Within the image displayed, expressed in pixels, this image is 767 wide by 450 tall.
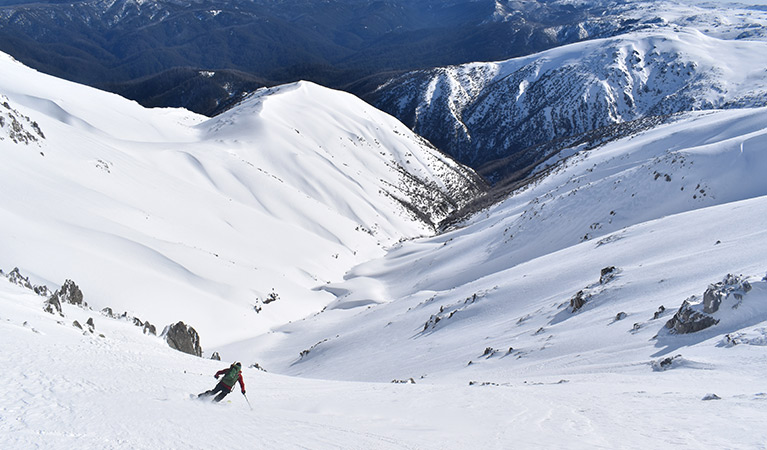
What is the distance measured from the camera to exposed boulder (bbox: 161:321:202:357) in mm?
18078

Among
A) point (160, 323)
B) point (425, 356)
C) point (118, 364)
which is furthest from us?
point (160, 323)

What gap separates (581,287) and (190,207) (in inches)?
1195

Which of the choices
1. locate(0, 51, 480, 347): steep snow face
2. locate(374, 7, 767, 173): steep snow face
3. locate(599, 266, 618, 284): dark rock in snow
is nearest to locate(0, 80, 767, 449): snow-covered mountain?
locate(0, 51, 480, 347): steep snow face

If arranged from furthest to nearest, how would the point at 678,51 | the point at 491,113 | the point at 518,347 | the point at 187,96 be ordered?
the point at 187,96, the point at 491,113, the point at 678,51, the point at 518,347

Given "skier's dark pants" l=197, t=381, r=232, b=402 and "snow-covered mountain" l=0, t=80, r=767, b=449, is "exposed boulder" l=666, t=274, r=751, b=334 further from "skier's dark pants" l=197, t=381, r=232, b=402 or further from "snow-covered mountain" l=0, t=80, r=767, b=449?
"skier's dark pants" l=197, t=381, r=232, b=402

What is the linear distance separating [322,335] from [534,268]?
41.2 feet

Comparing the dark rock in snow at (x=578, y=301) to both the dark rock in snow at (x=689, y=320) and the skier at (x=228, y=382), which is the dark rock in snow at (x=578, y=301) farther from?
the skier at (x=228, y=382)

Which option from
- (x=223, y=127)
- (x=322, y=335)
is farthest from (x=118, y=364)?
(x=223, y=127)

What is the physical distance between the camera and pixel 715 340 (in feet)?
35.4

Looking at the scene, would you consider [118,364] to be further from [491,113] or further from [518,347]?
[491,113]

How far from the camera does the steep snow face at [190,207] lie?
25.0 m

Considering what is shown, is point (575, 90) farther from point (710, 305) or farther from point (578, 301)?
point (710, 305)

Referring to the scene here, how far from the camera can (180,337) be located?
736 inches

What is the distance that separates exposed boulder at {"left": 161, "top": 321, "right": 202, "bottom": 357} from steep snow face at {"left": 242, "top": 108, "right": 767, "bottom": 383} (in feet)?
17.5
